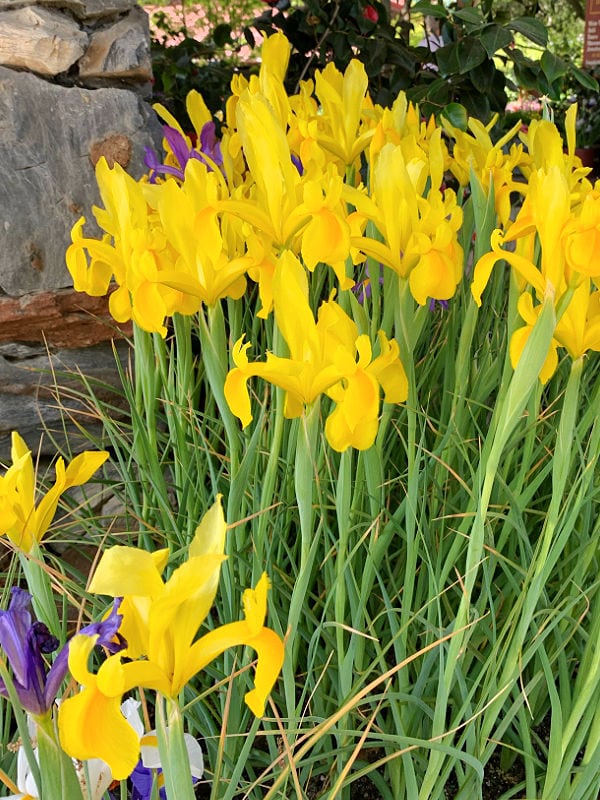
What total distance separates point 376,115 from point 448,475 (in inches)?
19.8

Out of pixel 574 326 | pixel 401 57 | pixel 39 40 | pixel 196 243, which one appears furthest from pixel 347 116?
pixel 401 57

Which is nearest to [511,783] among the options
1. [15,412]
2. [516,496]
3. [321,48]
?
[516,496]

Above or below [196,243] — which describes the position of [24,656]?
below

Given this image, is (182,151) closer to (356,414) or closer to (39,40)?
(39,40)

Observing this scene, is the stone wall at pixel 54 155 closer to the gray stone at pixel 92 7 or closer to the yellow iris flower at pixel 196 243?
the gray stone at pixel 92 7

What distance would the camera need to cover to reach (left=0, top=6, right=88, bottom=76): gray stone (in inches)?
50.1

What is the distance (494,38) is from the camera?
60.7 inches

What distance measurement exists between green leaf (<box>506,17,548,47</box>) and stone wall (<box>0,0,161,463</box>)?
0.71 meters

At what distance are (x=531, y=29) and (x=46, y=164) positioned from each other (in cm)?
96

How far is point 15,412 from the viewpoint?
1.37 m

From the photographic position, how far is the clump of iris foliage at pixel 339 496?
0.41m

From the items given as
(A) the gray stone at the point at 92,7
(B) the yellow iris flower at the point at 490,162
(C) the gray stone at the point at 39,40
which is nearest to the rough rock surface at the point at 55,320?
(C) the gray stone at the point at 39,40

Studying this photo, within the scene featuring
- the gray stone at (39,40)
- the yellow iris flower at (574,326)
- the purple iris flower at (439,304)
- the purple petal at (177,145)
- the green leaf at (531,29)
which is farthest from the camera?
the green leaf at (531,29)

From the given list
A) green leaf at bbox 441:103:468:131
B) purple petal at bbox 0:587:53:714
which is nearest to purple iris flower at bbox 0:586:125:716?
purple petal at bbox 0:587:53:714
